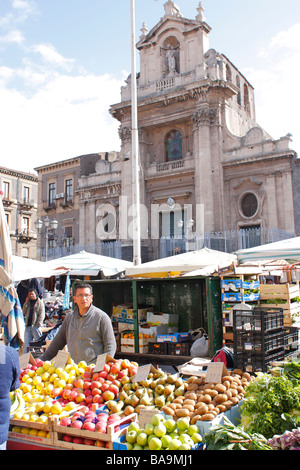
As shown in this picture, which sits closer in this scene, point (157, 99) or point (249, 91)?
point (157, 99)

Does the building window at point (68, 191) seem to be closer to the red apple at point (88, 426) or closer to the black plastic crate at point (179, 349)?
the black plastic crate at point (179, 349)

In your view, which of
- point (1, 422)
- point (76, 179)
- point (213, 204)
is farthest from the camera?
point (76, 179)

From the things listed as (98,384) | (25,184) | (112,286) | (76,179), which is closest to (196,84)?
(76,179)

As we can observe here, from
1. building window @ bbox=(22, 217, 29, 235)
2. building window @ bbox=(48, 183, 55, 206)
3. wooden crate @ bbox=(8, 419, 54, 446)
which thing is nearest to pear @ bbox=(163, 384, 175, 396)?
wooden crate @ bbox=(8, 419, 54, 446)

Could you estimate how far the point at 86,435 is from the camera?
378 centimetres

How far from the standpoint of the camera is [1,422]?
3359 mm

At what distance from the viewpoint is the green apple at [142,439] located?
3609mm

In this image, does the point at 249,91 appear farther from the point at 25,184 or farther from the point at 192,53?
the point at 25,184

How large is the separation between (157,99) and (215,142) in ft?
15.2

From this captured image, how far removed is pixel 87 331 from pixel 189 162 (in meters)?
20.8

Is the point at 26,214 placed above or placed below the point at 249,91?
below

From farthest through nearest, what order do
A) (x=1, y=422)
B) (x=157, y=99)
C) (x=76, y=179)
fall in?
(x=76, y=179) < (x=157, y=99) < (x=1, y=422)

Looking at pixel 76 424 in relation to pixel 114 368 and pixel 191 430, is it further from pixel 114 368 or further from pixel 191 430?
pixel 114 368

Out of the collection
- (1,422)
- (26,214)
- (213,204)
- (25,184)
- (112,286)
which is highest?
(25,184)
